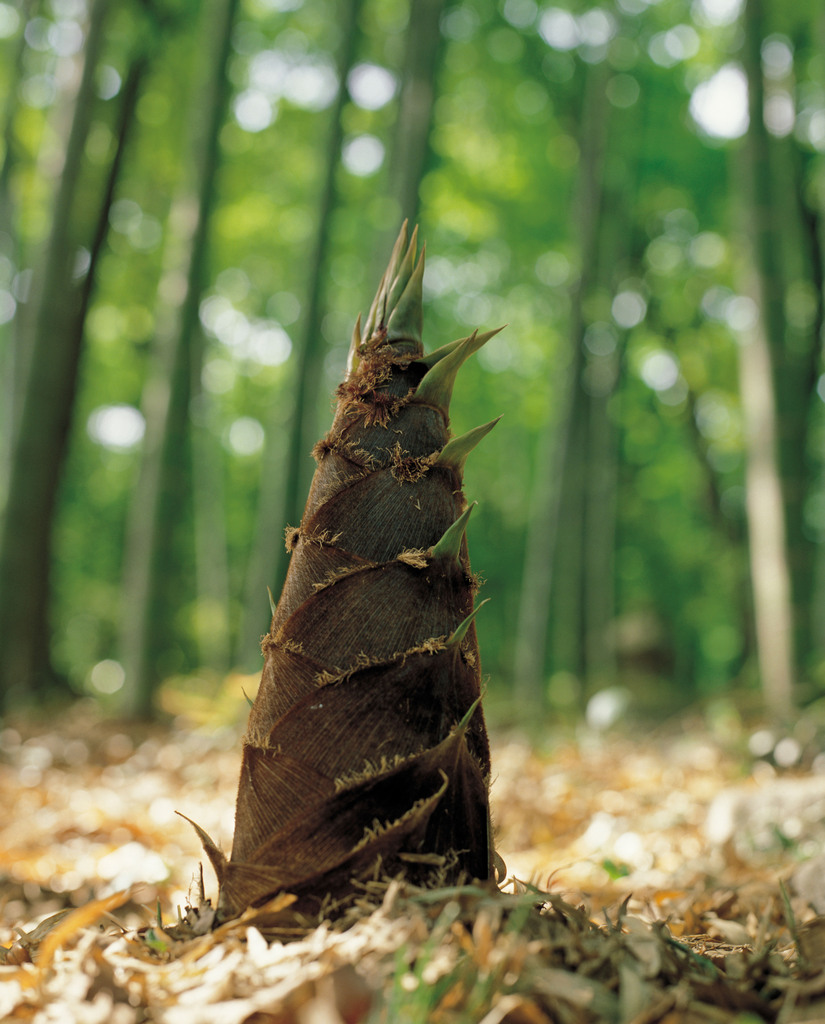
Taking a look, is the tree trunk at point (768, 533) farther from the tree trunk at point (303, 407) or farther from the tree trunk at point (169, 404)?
the tree trunk at point (169, 404)

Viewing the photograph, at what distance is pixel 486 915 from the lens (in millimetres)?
1146

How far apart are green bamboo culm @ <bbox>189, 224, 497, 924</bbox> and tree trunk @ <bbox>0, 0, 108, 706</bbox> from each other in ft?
22.1

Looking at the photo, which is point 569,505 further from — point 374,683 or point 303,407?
point 374,683

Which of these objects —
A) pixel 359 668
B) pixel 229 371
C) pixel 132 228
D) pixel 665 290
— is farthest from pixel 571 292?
pixel 229 371

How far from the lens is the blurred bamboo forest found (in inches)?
296

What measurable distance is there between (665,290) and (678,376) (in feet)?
7.17

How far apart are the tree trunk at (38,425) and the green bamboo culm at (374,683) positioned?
22.1 ft

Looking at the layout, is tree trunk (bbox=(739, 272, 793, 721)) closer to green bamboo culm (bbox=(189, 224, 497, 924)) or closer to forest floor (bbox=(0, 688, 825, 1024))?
forest floor (bbox=(0, 688, 825, 1024))

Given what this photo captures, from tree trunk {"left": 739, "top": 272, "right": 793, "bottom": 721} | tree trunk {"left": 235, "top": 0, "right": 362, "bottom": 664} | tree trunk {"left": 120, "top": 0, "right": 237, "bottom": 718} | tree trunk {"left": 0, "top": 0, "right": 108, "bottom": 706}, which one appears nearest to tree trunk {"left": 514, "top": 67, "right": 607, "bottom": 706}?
tree trunk {"left": 235, "top": 0, "right": 362, "bottom": 664}

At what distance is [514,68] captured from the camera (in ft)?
48.3

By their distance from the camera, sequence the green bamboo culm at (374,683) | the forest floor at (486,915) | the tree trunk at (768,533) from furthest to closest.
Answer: the tree trunk at (768,533), the green bamboo culm at (374,683), the forest floor at (486,915)

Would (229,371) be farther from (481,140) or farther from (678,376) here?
(678,376)

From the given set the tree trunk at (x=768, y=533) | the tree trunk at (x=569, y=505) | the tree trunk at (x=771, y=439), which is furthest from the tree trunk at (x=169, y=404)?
Result: the tree trunk at (x=768, y=533)

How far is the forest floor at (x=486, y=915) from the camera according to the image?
3.39 feet
